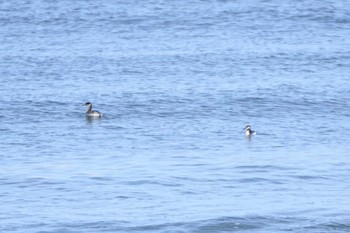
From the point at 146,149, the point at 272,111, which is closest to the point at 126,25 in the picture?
the point at 272,111

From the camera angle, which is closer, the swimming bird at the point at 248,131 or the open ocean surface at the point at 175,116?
the open ocean surface at the point at 175,116

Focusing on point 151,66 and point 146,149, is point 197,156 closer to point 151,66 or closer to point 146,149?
point 146,149

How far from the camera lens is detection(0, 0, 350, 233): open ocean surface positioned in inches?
1212

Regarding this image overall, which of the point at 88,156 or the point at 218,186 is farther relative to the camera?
the point at 88,156

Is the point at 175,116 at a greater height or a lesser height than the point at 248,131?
lesser

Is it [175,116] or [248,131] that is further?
[175,116]

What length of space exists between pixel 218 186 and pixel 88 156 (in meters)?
5.64

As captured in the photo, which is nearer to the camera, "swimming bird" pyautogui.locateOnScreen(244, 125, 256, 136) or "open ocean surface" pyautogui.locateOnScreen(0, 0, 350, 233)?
"open ocean surface" pyautogui.locateOnScreen(0, 0, 350, 233)

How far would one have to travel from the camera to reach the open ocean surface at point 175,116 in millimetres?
30781

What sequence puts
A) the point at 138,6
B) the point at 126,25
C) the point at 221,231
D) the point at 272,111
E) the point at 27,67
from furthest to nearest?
the point at 138,6 < the point at 126,25 < the point at 27,67 < the point at 272,111 < the point at 221,231

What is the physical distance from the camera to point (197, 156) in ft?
122

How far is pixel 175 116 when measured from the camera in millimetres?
43594

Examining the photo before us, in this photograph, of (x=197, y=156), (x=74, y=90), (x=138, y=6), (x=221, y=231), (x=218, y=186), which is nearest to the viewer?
(x=221, y=231)

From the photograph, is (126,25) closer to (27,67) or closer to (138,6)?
(138,6)
